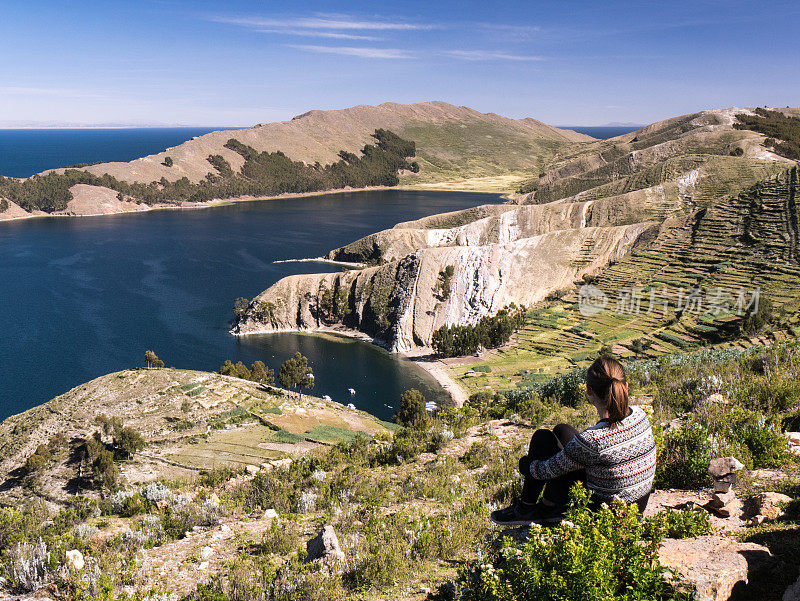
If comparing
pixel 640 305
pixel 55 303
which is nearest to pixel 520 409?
pixel 640 305

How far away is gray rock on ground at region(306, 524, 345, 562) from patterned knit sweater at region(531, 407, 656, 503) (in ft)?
11.9

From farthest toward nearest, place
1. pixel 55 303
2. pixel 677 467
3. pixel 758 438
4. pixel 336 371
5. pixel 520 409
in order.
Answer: pixel 55 303 < pixel 336 371 < pixel 520 409 < pixel 758 438 < pixel 677 467

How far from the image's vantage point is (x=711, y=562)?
16.8ft

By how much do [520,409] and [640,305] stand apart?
47.0 m

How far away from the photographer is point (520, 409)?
17.3 meters

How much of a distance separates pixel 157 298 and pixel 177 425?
175 ft

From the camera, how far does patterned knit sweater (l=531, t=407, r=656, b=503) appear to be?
5.55 m

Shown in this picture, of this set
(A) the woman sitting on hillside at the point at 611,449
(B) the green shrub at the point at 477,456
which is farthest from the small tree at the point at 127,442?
(A) the woman sitting on hillside at the point at 611,449

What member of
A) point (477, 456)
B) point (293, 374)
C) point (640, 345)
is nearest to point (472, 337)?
point (640, 345)

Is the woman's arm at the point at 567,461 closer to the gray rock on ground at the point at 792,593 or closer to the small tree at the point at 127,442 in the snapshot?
the gray rock on ground at the point at 792,593

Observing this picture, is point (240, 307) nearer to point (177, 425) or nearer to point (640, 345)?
point (177, 425)

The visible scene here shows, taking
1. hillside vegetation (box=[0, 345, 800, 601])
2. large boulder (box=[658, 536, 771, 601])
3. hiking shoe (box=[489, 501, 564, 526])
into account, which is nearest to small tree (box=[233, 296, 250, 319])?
hillside vegetation (box=[0, 345, 800, 601])

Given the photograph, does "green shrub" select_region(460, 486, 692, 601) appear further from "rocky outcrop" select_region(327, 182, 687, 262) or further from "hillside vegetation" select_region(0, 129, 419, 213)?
"hillside vegetation" select_region(0, 129, 419, 213)

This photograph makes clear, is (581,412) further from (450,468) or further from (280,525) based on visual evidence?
(280,525)
